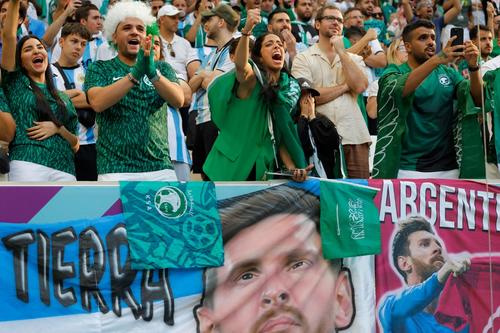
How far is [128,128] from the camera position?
6.71 m

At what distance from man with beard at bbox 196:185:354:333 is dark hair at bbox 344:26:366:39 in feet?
16.1

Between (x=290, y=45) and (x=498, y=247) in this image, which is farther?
(x=290, y=45)

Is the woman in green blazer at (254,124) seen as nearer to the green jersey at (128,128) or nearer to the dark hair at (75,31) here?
Result: the green jersey at (128,128)

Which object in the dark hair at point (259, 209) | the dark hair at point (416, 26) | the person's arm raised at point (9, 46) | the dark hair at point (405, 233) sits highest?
the dark hair at point (416, 26)

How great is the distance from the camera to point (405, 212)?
7.02 m

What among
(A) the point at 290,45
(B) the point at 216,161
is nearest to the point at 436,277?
(B) the point at 216,161

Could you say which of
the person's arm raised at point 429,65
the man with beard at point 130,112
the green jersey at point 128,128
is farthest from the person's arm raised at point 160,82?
the person's arm raised at point 429,65

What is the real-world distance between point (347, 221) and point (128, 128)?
155cm

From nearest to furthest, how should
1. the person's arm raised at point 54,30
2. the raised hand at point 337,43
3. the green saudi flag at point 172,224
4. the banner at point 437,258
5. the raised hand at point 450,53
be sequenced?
the green saudi flag at point 172,224
the banner at point 437,258
the raised hand at point 450,53
the raised hand at point 337,43
the person's arm raised at point 54,30

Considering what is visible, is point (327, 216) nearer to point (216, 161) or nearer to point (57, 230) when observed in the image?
point (216, 161)

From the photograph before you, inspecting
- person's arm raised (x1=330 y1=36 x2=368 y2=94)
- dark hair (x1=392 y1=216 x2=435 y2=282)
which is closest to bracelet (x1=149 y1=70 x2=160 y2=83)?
dark hair (x1=392 y1=216 x2=435 y2=282)

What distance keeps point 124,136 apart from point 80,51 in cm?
213

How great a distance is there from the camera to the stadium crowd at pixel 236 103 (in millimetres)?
6699

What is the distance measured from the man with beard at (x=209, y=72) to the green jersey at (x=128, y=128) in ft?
4.46
